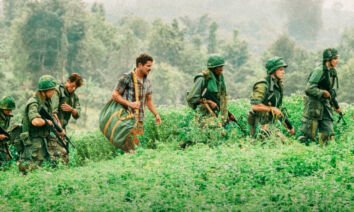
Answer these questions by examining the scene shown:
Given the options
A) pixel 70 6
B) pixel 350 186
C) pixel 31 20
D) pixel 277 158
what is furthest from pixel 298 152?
pixel 70 6

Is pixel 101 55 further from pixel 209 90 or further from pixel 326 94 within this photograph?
pixel 326 94

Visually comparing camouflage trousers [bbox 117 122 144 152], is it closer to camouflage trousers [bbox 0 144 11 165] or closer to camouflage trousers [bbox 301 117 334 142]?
camouflage trousers [bbox 0 144 11 165]

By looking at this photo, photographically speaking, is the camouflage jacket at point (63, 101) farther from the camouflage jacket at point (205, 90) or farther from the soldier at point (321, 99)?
the soldier at point (321, 99)

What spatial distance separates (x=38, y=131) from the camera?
9.70m

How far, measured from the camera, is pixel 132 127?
10336 millimetres

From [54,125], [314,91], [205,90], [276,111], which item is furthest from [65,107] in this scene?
[314,91]

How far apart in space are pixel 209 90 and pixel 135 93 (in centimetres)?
131

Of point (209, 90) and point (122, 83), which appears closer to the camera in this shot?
point (122, 83)

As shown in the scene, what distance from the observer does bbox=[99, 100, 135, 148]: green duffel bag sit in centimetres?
1030

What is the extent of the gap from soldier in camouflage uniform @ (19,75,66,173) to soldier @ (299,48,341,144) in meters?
4.32

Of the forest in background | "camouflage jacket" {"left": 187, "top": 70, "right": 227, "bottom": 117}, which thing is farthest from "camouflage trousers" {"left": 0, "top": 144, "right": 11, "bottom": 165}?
the forest in background

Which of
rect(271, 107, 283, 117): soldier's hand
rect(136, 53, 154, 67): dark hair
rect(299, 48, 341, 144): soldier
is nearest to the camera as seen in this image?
rect(271, 107, 283, 117): soldier's hand

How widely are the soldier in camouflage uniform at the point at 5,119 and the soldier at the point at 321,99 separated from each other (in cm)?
535

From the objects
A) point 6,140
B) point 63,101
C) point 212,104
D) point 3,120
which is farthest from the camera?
point 3,120
